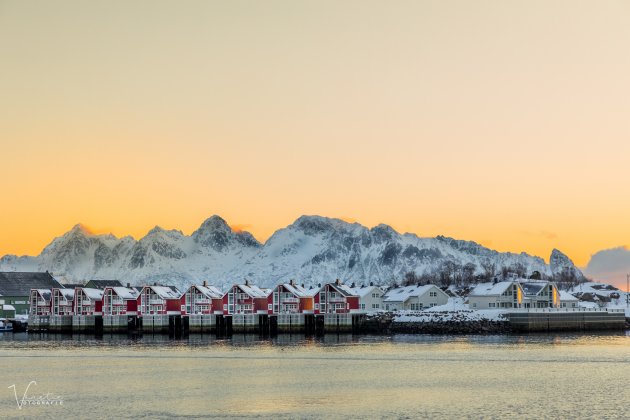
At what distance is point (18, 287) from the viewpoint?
17450 cm

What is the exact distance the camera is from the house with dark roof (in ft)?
559

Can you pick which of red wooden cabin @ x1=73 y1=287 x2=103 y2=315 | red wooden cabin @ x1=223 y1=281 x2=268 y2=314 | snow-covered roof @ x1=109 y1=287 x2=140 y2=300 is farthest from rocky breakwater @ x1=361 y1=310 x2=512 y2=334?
red wooden cabin @ x1=73 y1=287 x2=103 y2=315

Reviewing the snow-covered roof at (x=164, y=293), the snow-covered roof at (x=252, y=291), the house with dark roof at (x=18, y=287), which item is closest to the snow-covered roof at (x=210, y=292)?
the snow-covered roof at (x=252, y=291)

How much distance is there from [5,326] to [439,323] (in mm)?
76382

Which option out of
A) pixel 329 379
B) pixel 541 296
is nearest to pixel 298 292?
pixel 541 296

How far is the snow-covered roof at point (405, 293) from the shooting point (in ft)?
526

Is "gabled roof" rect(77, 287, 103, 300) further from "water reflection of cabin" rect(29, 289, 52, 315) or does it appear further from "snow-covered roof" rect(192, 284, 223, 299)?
"snow-covered roof" rect(192, 284, 223, 299)

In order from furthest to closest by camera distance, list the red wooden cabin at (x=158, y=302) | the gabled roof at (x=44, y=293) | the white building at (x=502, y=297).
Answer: the gabled roof at (x=44, y=293), the red wooden cabin at (x=158, y=302), the white building at (x=502, y=297)

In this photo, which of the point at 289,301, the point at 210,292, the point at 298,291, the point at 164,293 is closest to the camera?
the point at 289,301

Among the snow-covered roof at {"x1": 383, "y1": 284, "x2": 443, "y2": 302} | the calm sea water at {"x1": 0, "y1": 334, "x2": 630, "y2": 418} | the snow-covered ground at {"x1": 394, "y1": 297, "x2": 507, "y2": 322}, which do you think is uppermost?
the snow-covered roof at {"x1": 383, "y1": 284, "x2": 443, "y2": 302}

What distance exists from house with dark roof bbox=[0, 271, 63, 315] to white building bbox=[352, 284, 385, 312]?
64.1 meters

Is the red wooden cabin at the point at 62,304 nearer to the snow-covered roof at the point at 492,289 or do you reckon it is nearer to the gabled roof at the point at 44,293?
the gabled roof at the point at 44,293

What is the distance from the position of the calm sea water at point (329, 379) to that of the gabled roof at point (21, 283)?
6769cm

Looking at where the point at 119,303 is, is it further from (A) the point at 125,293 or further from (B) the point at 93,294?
(B) the point at 93,294
